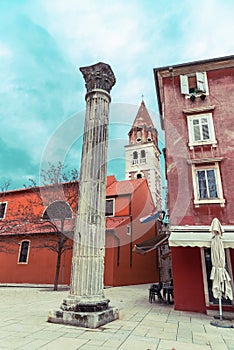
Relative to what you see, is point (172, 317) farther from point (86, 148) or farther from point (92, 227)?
point (86, 148)

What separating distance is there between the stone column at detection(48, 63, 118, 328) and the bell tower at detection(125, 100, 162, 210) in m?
30.4

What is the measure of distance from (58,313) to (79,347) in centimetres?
193

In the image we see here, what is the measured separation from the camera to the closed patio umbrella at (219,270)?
693cm

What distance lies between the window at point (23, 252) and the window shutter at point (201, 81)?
17.7m

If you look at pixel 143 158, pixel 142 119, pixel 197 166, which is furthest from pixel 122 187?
pixel 142 119

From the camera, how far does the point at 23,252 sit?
19969 millimetres

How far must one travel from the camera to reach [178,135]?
1140 cm

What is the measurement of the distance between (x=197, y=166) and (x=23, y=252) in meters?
16.5

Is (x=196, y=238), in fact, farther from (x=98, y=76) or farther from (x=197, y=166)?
(x=98, y=76)

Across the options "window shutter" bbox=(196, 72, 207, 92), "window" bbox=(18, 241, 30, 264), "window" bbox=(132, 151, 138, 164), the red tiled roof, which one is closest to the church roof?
"window" bbox=(132, 151, 138, 164)

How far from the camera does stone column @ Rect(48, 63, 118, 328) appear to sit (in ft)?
19.2

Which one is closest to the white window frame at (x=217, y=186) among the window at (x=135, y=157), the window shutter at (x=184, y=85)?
the window shutter at (x=184, y=85)

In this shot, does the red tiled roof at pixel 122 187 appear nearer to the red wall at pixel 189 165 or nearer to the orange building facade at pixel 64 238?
the orange building facade at pixel 64 238

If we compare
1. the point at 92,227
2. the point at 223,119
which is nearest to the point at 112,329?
the point at 92,227
